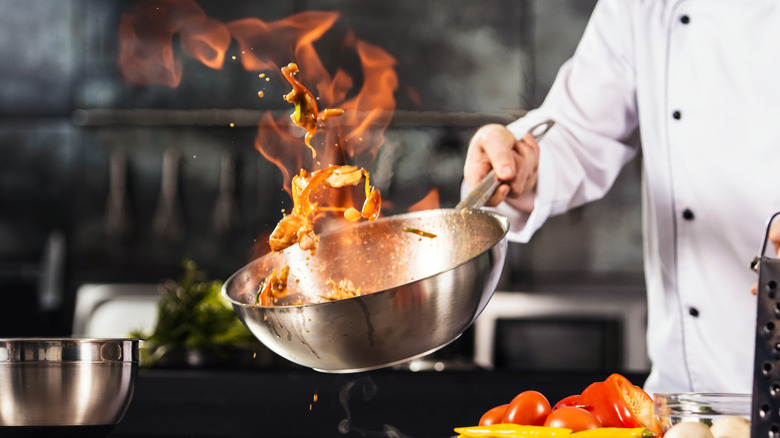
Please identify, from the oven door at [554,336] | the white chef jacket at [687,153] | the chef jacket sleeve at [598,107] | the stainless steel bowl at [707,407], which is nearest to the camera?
the stainless steel bowl at [707,407]

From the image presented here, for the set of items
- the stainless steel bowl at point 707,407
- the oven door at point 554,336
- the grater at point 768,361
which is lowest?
the oven door at point 554,336

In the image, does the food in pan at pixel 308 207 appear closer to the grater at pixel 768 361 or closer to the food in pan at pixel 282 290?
the food in pan at pixel 282 290

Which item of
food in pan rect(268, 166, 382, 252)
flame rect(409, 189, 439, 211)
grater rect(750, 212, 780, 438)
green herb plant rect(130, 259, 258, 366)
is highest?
flame rect(409, 189, 439, 211)

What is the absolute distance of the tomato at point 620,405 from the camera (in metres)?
0.74

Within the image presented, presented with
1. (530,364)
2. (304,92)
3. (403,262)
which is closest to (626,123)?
(403,262)

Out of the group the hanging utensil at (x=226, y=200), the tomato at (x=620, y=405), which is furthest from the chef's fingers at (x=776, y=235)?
the hanging utensil at (x=226, y=200)

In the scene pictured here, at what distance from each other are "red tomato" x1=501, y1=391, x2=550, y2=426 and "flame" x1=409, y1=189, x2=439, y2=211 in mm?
1873

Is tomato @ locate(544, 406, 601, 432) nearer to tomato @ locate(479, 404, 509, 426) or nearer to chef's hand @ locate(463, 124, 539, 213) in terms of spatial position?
tomato @ locate(479, 404, 509, 426)

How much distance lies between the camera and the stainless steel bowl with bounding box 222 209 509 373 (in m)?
0.70

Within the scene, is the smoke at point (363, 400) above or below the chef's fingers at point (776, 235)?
below

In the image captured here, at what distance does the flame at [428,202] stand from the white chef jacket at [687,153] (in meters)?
1.28

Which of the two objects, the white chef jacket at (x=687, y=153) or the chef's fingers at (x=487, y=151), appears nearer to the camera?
the chef's fingers at (x=487, y=151)

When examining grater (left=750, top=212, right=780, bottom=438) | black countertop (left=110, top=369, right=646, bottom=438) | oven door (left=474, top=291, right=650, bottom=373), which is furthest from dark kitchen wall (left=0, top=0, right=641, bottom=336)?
grater (left=750, top=212, right=780, bottom=438)

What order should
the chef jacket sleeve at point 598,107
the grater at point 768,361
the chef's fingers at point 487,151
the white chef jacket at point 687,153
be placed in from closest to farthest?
the grater at point 768,361
the chef's fingers at point 487,151
the white chef jacket at point 687,153
the chef jacket sleeve at point 598,107
